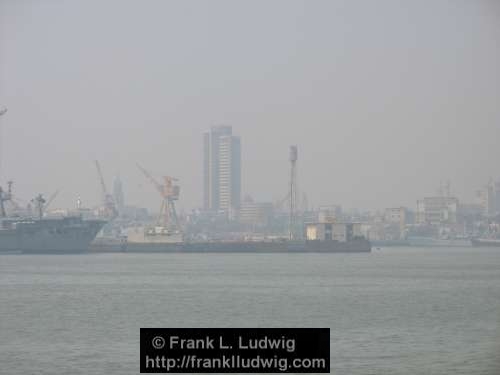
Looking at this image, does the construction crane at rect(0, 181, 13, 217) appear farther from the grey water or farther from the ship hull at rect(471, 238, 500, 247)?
the ship hull at rect(471, 238, 500, 247)

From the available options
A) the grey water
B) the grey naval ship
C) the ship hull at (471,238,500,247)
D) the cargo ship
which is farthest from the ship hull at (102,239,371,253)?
the grey water

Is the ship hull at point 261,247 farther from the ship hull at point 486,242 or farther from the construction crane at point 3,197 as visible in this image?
the ship hull at point 486,242

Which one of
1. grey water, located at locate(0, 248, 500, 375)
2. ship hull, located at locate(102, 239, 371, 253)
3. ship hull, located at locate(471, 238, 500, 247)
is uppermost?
ship hull, located at locate(471, 238, 500, 247)

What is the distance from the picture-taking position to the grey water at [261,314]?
2542 cm

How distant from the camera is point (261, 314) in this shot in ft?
115

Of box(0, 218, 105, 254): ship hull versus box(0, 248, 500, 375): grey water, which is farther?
box(0, 218, 105, 254): ship hull

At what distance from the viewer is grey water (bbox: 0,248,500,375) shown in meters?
25.4

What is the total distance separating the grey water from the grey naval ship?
109 feet

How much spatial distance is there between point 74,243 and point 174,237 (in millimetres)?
26486

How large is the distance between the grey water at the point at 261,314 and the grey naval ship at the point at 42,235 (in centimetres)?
3326

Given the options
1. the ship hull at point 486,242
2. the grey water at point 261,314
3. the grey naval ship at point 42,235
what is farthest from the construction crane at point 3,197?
the ship hull at point 486,242

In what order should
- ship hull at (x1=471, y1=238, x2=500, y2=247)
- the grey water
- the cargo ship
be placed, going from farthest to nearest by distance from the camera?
ship hull at (x1=471, y1=238, x2=500, y2=247) < the cargo ship < the grey water

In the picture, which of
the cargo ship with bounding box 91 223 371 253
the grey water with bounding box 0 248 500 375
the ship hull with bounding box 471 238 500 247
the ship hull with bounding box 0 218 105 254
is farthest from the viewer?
the ship hull with bounding box 471 238 500 247

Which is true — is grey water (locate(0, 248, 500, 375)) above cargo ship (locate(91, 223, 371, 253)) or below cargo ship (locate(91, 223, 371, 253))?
below
